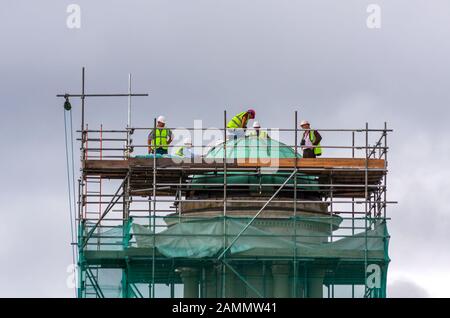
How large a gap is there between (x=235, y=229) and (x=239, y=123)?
13.8 ft

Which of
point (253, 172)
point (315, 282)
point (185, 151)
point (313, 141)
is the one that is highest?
point (313, 141)

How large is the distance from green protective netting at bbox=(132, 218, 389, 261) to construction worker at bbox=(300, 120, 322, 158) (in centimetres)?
341

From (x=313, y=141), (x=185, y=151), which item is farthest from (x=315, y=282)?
(x=185, y=151)

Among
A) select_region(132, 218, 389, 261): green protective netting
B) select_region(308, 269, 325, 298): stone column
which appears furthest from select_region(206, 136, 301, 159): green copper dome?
select_region(308, 269, 325, 298): stone column

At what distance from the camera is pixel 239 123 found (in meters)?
65.8

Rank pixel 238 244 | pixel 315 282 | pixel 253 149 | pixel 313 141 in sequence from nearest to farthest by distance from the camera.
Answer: pixel 238 244, pixel 315 282, pixel 253 149, pixel 313 141

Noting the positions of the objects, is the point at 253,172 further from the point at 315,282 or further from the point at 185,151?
the point at 315,282

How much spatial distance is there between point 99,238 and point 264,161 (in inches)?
249

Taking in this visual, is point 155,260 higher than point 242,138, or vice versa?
point 242,138

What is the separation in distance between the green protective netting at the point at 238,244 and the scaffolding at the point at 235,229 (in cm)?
3
